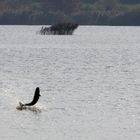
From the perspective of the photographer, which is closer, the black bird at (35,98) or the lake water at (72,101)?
the lake water at (72,101)

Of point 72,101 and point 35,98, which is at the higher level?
point 72,101

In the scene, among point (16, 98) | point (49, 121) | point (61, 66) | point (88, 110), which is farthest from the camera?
point (61, 66)

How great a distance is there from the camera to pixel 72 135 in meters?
52.7

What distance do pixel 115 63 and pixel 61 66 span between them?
10.3 m

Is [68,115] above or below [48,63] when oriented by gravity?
below

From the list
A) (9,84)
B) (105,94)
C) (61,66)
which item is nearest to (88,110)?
(105,94)

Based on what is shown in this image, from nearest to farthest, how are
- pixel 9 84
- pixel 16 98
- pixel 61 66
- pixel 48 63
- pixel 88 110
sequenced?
pixel 88 110 < pixel 16 98 < pixel 9 84 < pixel 61 66 < pixel 48 63

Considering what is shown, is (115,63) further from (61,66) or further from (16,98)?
(16,98)

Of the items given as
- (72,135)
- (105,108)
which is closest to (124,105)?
(105,108)

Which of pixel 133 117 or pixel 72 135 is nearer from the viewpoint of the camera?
pixel 72 135

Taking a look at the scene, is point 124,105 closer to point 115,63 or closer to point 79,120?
point 79,120

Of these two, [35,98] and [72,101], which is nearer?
[35,98]

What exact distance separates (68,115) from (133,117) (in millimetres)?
4665

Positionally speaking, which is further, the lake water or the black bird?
the black bird
